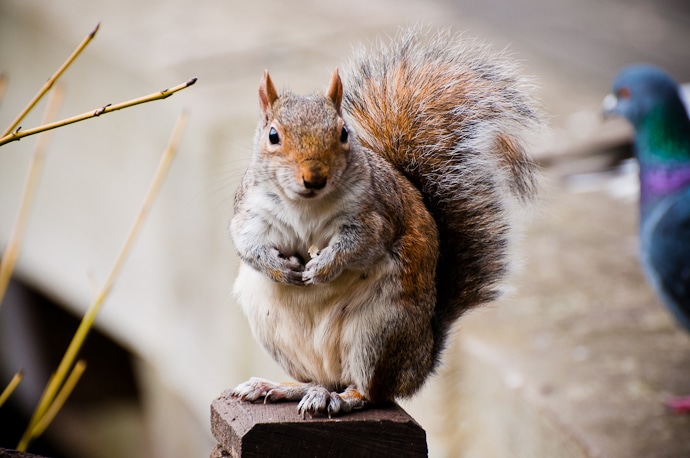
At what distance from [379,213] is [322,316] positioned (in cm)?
16

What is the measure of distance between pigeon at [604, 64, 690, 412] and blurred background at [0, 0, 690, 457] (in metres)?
0.28

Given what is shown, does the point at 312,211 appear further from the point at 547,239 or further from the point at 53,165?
the point at 53,165

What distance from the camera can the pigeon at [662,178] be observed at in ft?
7.42

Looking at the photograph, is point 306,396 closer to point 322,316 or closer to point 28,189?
point 322,316

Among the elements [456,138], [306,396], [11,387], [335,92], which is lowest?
[306,396]

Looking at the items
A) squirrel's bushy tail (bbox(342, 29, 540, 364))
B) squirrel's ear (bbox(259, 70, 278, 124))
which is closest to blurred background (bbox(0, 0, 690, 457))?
squirrel's bushy tail (bbox(342, 29, 540, 364))

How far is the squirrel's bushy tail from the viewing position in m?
1.36

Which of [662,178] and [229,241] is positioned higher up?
[662,178]

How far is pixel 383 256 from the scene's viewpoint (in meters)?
1.18

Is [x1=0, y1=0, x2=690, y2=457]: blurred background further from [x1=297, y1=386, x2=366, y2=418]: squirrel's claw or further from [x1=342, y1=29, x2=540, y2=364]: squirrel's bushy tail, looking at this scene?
[x1=297, y1=386, x2=366, y2=418]: squirrel's claw

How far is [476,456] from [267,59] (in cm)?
A: 270

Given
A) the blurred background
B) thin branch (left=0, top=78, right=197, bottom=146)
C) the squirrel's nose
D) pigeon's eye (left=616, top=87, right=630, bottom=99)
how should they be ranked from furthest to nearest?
1. pigeon's eye (left=616, top=87, right=630, bottom=99)
2. the blurred background
3. the squirrel's nose
4. thin branch (left=0, top=78, right=197, bottom=146)

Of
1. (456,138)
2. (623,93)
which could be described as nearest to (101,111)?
(456,138)

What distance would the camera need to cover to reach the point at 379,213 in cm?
116
